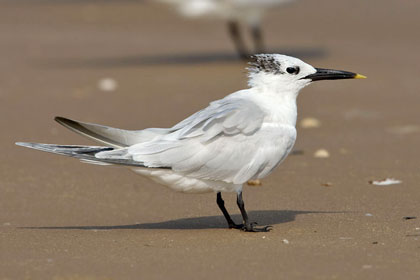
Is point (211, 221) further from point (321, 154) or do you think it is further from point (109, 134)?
point (321, 154)

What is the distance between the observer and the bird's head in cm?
509

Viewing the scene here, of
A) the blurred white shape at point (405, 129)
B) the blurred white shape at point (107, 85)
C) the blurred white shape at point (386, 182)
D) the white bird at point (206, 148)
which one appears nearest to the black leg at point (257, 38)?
the blurred white shape at point (107, 85)

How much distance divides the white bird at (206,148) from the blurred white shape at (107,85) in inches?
197

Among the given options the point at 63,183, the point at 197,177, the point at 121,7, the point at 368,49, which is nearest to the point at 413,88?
the point at 368,49

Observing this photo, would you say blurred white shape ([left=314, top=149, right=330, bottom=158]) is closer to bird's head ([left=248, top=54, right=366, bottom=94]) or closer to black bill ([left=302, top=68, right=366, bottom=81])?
black bill ([left=302, top=68, right=366, bottom=81])

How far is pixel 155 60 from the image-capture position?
38.8 feet

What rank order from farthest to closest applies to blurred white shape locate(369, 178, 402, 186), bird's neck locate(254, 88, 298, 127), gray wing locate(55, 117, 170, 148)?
blurred white shape locate(369, 178, 402, 186) → bird's neck locate(254, 88, 298, 127) → gray wing locate(55, 117, 170, 148)

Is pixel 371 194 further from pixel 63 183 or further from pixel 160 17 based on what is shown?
pixel 160 17

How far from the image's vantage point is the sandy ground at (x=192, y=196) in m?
4.27

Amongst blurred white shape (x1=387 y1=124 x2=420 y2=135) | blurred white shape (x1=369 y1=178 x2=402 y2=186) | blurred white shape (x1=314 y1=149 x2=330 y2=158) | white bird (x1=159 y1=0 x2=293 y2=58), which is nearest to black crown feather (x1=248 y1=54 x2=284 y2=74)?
blurred white shape (x1=369 y1=178 x2=402 y2=186)

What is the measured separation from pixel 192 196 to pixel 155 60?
6.17 metres

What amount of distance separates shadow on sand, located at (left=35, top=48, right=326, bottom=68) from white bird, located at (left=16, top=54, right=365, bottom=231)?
21.5 ft

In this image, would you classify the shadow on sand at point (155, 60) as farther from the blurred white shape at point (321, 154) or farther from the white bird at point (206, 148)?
the white bird at point (206, 148)

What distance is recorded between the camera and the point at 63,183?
6094 millimetres
